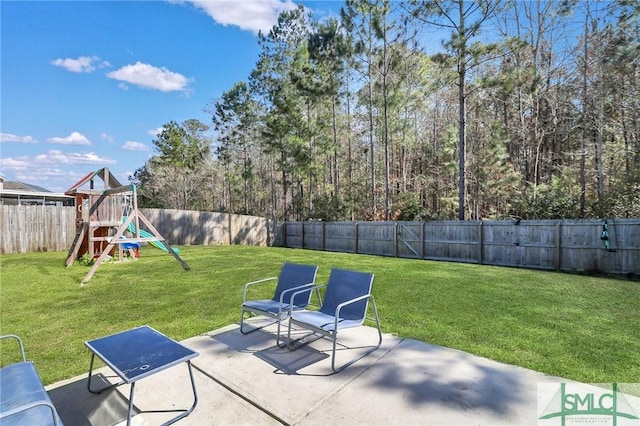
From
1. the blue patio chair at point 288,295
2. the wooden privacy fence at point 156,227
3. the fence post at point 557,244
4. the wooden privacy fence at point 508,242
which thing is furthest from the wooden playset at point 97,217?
the fence post at point 557,244

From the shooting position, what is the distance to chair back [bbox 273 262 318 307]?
392 cm

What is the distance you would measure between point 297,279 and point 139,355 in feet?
6.62

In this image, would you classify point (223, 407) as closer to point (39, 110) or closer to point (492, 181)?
point (39, 110)

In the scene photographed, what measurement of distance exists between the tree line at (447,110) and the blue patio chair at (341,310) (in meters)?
10.6

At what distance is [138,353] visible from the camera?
Answer: 233 centimetres

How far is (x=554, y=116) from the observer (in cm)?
1519

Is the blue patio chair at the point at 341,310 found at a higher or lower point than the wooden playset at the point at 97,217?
lower

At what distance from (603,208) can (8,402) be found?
1494 centimetres

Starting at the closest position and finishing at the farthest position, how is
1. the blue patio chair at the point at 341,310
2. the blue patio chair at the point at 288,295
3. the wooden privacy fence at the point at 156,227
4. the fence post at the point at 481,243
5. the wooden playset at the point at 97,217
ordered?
the blue patio chair at the point at 341,310 → the blue patio chair at the point at 288,295 → the wooden playset at the point at 97,217 → the fence post at the point at 481,243 → the wooden privacy fence at the point at 156,227

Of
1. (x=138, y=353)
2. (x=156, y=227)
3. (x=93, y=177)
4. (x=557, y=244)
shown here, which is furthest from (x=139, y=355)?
(x=156, y=227)

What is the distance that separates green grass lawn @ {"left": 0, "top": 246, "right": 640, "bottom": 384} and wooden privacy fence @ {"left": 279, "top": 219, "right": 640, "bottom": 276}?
2.10 m

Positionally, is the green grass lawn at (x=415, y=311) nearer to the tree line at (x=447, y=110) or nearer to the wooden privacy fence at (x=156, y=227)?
the wooden privacy fence at (x=156, y=227)

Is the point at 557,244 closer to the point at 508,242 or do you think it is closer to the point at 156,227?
the point at 508,242

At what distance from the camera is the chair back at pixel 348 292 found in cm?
336
